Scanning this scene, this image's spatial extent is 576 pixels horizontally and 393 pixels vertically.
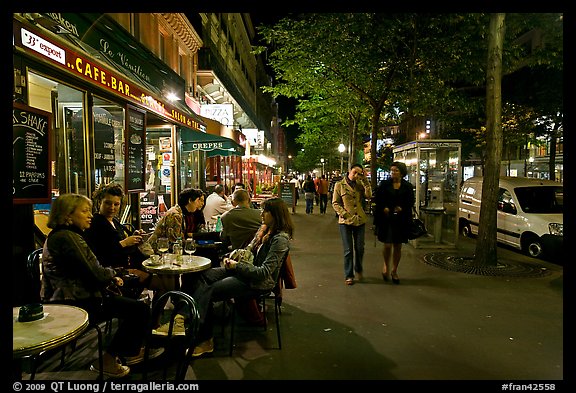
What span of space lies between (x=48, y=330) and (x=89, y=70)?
382 cm

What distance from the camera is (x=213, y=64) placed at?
17.1 m

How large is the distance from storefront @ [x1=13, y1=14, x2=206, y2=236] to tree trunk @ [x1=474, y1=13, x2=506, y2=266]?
6.63 metres

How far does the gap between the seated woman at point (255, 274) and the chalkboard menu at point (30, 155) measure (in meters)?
2.04

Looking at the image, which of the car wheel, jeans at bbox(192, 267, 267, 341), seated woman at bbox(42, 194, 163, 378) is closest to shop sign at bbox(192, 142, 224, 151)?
jeans at bbox(192, 267, 267, 341)

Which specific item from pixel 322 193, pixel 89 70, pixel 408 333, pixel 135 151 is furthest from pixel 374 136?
pixel 89 70

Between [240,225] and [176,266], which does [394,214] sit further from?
[176,266]

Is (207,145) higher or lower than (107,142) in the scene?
higher

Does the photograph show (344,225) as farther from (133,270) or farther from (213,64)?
(213,64)

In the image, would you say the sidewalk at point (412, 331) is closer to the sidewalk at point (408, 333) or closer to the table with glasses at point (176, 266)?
the sidewalk at point (408, 333)

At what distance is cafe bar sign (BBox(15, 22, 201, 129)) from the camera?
410 cm

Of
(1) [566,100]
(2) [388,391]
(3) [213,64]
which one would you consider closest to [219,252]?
(2) [388,391]

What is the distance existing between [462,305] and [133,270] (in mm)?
4546

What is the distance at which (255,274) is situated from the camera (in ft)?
13.1

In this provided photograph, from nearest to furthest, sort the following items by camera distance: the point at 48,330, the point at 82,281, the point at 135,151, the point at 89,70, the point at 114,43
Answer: the point at 48,330 < the point at 82,281 < the point at 89,70 < the point at 135,151 < the point at 114,43
